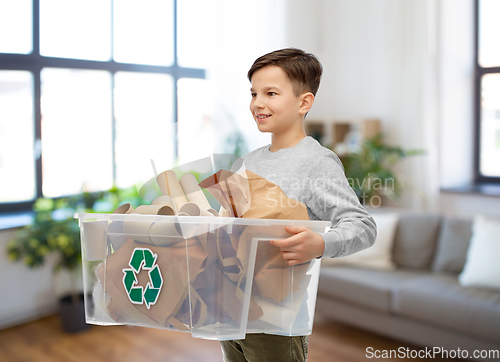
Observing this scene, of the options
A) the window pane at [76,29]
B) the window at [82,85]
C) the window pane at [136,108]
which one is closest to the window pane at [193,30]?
the window at [82,85]

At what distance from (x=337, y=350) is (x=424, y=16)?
265 cm

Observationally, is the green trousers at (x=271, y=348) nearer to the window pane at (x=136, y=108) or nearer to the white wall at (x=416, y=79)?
the window pane at (x=136, y=108)

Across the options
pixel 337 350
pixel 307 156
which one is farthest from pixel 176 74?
pixel 307 156

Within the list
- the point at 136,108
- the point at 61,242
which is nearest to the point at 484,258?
the point at 61,242

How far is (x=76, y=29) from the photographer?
10.3ft

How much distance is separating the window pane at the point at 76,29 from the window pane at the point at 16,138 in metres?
0.29

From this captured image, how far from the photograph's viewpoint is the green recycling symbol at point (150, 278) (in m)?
0.67

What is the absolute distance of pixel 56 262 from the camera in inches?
111

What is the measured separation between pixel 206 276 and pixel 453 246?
7.71ft

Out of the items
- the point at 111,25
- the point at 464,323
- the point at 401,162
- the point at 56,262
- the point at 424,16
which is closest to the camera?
the point at 464,323

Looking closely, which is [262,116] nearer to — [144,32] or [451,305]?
[451,305]

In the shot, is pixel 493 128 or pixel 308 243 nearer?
pixel 308 243

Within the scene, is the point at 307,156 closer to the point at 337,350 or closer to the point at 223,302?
the point at 223,302

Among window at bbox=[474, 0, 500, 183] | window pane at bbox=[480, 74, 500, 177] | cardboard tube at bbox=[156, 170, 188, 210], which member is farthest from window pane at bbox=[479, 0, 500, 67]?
cardboard tube at bbox=[156, 170, 188, 210]
